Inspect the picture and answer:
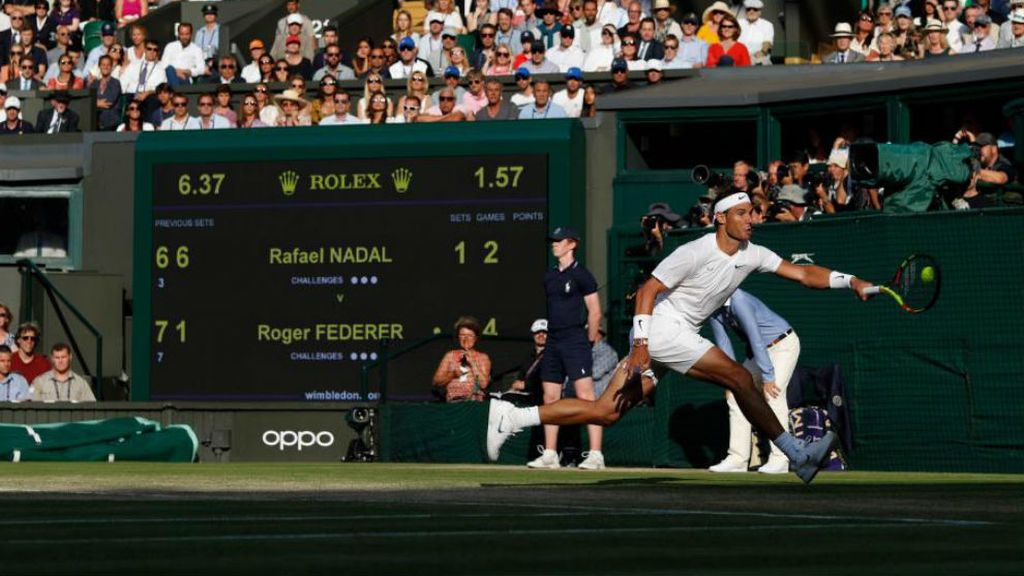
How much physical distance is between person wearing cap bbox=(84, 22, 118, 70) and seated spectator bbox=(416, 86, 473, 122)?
21.0ft

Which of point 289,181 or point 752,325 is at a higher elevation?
point 289,181

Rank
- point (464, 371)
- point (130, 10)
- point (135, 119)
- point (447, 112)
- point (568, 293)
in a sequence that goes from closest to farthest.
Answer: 1. point (568, 293)
2. point (464, 371)
3. point (447, 112)
4. point (135, 119)
5. point (130, 10)

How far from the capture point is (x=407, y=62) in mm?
24969

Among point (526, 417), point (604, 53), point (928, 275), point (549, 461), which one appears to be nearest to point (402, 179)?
point (604, 53)

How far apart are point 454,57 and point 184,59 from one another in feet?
13.9

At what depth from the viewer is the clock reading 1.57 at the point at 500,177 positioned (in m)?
21.8

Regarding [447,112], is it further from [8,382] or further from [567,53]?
[8,382]

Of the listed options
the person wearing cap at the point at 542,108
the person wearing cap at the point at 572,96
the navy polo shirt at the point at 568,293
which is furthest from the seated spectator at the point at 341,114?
the navy polo shirt at the point at 568,293

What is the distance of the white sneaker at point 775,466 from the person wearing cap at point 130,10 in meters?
16.0

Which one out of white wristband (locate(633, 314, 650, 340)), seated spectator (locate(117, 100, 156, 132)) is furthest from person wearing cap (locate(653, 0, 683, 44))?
white wristband (locate(633, 314, 650, 340))

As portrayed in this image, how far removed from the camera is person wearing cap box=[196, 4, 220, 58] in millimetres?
28078

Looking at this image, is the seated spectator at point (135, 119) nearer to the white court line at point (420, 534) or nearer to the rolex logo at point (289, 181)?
the rolex logo at point (289, 181)

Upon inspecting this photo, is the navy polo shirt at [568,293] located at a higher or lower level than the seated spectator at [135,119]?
lower

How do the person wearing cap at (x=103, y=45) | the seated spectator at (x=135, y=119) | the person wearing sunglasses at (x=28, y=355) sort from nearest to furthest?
the person wearing sunglasses at (x=28, y=355), the seated spectator at (x=135, y=119), the person wearing cap at (x=103, y=45)
